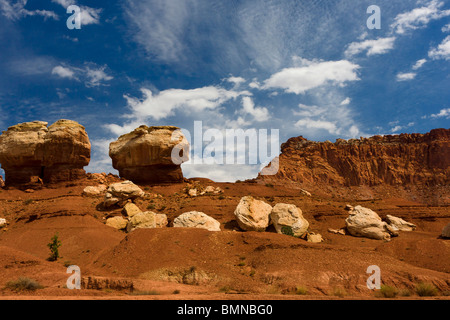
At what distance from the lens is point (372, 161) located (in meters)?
72.3

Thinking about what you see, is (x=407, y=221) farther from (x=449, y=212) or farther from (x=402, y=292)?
(x=402, y=292)

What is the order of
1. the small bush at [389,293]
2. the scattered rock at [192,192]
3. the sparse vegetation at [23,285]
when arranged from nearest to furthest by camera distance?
the small bush at [389,293] < the sparse vegetation at [23,285] < the scattered rock at [192,192]

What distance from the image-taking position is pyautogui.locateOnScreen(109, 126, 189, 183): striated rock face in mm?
35438

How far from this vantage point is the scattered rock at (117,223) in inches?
964

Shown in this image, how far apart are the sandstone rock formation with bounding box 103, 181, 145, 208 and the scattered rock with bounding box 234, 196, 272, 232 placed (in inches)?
466

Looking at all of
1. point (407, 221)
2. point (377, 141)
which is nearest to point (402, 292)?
point (407, 221)

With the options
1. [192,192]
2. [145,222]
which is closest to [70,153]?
[192,192]

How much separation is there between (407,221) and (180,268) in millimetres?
22649

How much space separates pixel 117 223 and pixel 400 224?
23979 mm

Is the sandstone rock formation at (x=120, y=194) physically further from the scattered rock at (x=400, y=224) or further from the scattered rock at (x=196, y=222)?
the scattered rock at (x=400, y=224)

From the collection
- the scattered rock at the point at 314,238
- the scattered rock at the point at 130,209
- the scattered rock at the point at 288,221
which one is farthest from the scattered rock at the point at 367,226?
the scattered rock at the point at 130,209

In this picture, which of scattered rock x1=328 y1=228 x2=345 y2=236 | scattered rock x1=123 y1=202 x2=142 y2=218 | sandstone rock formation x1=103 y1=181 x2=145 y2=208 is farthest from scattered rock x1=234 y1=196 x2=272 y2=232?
sandstone rock formation x1=103 y1=181 x2=145 y2=208

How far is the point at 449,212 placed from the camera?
27.9m
